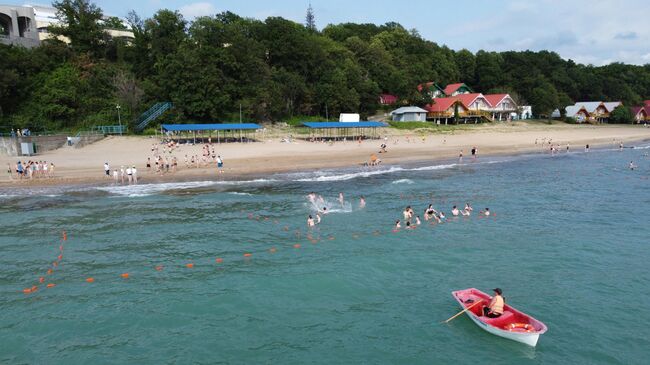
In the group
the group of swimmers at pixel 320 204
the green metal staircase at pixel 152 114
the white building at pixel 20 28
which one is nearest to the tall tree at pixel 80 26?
the white building at pixel 20 28

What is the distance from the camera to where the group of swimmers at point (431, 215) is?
25.9m

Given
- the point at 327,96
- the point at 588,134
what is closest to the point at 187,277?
the point at 327,96

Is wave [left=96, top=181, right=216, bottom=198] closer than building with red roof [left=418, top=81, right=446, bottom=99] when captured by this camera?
Yes

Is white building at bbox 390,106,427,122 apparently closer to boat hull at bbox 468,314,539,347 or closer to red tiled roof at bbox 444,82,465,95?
red tiled roof at bbox 444,82,465,95

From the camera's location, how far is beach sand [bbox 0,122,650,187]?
1583 inches

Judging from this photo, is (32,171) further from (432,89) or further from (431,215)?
(432,89)

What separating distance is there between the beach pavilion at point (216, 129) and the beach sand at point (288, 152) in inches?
100

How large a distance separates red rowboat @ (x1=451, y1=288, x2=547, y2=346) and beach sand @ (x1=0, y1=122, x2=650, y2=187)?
2899 cm

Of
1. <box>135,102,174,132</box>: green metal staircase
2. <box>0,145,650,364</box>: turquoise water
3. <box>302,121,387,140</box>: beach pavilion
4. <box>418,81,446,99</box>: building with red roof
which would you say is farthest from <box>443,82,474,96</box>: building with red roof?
<box>0,145,650,364</box>: turquoise water

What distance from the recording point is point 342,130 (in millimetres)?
67562

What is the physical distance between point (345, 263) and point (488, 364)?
328 inches

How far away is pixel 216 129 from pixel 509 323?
4642cm

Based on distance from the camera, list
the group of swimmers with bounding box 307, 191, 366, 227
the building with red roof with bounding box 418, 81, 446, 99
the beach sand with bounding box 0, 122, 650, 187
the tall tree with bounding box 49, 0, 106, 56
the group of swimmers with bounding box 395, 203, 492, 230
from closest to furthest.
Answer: the group of swimmers with bounding box 395, 203, 492, 230 → the group of swimmers with bounding box 307, 191, 366, 227 → the beach sand with bounding box 0, 122, 650, 187 → the tall tree with bounding box 49, 0, 106, 56 → the building with red roof with bounding box 418, 81, 446, 99

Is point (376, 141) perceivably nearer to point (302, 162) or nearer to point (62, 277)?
point (302, 162)
